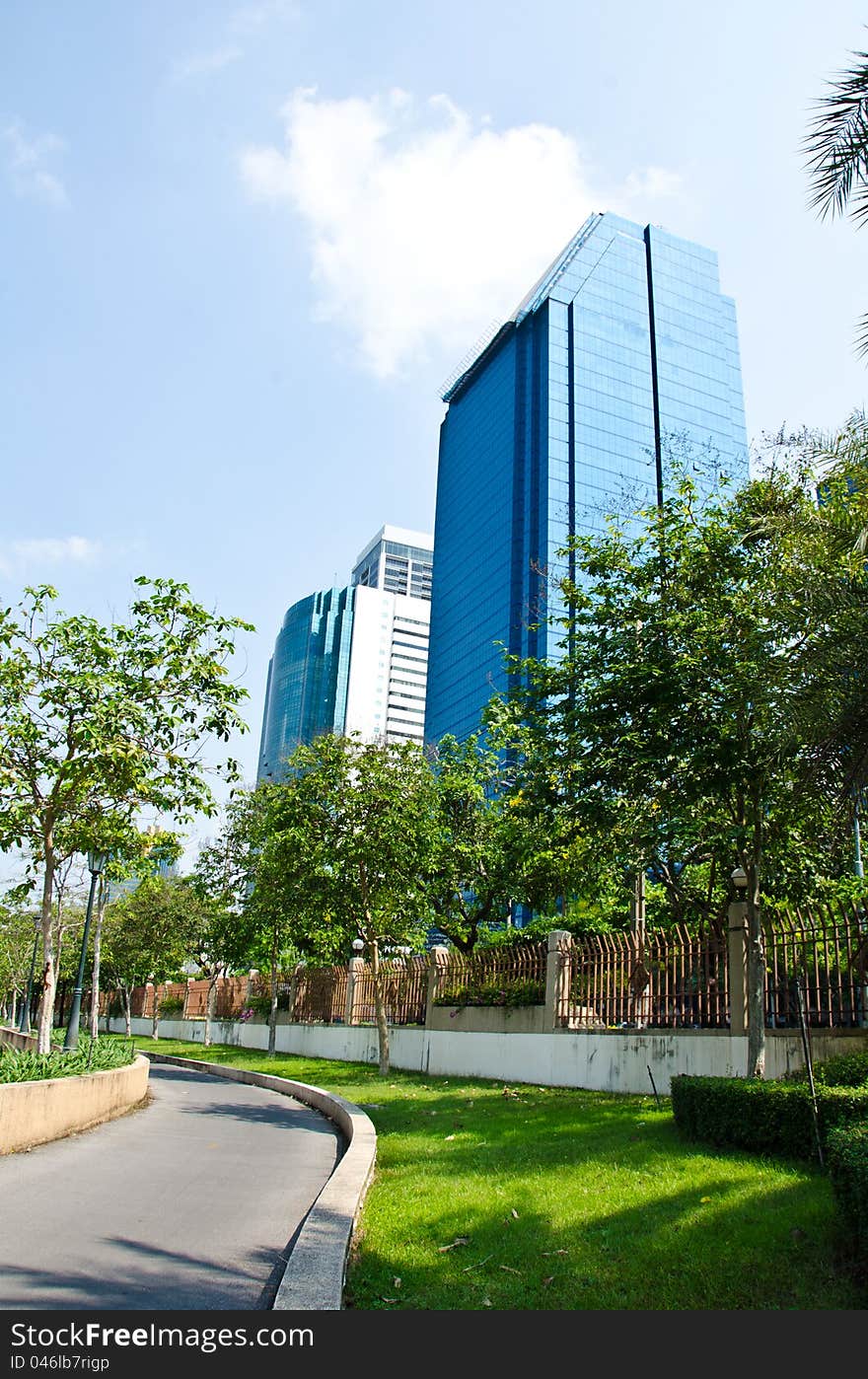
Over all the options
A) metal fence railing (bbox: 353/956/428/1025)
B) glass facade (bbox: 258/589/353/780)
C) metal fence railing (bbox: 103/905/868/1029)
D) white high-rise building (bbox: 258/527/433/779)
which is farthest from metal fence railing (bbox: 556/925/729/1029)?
glass facade (bbox: 258/589/353/780)

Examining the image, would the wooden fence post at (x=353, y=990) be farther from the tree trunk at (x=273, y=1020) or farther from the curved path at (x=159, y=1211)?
the curved path at (x=159, y=1211)

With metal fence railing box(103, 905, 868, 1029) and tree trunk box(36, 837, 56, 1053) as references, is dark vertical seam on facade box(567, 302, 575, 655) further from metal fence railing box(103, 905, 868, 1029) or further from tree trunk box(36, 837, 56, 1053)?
tree trunk box(36, 837, 56, 1053)

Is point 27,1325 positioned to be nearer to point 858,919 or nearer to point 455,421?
point 858,919

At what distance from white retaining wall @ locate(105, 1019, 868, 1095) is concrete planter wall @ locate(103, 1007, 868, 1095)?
12 mm

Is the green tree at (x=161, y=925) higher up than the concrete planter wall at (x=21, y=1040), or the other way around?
the green tree at (x=161, y=925)

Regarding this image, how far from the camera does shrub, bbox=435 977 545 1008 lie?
57.8ft

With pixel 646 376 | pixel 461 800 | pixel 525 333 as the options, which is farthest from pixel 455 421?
pixel 461 800

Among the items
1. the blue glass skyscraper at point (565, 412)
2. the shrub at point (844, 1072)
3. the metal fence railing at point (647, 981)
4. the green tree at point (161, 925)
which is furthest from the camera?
the blue glass skyscraper at point (565, 412)

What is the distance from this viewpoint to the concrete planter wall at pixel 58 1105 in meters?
10.1

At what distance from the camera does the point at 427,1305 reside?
5145mm

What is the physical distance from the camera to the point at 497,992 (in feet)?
62.3

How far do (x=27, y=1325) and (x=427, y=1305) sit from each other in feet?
6.38

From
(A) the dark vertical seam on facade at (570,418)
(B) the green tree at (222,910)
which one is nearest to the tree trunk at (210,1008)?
(B) the green tree at (222,910)

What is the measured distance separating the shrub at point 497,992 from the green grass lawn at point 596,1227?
677cm
